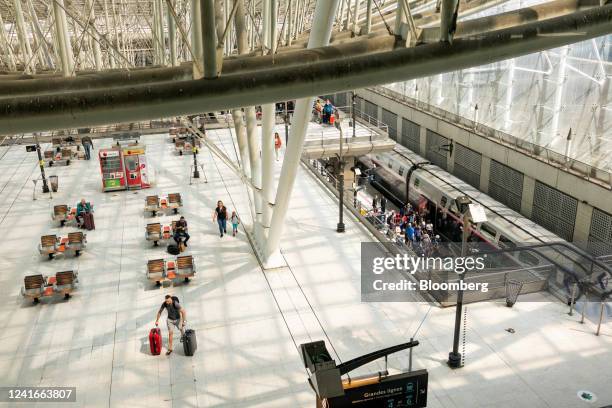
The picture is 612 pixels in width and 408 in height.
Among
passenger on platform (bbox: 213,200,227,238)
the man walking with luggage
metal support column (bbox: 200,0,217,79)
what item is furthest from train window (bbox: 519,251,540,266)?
metal support column (bbox: 200,0,217,79)

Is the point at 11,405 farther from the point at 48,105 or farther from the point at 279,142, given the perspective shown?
the point at 279,142

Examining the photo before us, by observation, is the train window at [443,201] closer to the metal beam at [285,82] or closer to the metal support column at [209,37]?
the metal beam at [285,82]

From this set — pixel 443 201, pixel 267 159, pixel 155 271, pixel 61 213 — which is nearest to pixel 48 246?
pixel 61 213

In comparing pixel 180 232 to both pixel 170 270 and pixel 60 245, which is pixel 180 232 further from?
pixel 60 245

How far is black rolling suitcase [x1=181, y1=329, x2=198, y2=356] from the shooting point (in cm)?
1365

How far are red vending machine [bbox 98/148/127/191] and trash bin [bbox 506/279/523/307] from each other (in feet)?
54.1

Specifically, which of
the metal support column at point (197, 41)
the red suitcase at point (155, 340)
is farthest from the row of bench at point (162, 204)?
the metal support column at point (197, 41)

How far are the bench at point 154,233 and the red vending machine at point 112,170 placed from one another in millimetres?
6436

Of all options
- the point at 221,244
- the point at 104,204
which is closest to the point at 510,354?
the point at 221,244

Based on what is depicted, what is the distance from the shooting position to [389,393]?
10664 mm

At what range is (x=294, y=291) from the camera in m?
16.9

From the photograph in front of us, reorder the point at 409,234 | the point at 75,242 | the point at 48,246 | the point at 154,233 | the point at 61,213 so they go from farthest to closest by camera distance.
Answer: the point at 409,234
the point at 61,213
the point at 154,233
the point at 75,242
the point at 48,246

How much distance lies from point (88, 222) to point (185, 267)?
6.15 m

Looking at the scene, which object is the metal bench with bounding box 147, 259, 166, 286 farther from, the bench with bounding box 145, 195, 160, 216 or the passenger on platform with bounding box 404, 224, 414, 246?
the passenger on platform with bounding box 404, 224, 414, 246
